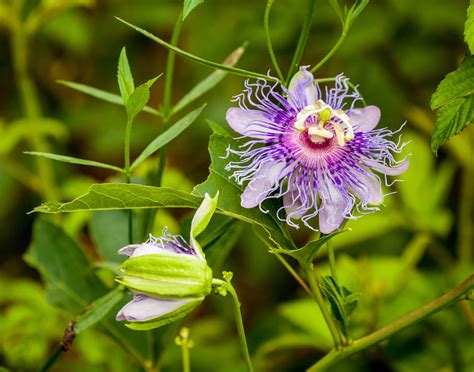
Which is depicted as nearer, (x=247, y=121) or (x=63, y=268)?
(x=247, y=121)

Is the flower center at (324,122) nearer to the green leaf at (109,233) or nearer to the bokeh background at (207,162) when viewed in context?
the bokeh background at (207,162)

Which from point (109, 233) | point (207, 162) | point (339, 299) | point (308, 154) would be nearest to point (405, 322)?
point (339, 299)

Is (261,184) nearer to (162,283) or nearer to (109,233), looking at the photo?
(162,283)

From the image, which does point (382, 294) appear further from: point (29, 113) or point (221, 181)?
point (29, 113)

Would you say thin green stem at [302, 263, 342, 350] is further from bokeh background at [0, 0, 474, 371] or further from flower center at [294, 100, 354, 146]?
bokeh background at [0, 0, 474, 371]

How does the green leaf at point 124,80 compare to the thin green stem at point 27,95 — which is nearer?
the green leaf at point 124,80

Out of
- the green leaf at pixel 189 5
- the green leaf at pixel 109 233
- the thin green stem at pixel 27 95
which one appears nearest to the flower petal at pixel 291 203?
the green leaf at pixel 189 5
